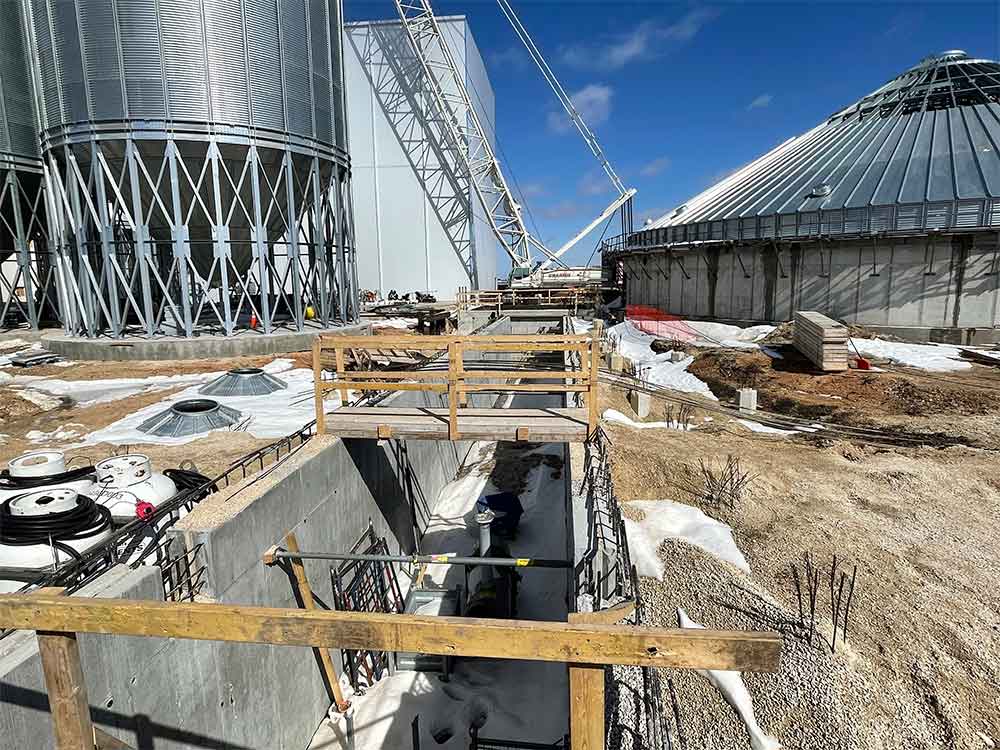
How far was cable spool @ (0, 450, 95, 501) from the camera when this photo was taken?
757cm

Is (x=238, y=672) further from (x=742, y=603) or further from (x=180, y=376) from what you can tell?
(x=180, y=376)

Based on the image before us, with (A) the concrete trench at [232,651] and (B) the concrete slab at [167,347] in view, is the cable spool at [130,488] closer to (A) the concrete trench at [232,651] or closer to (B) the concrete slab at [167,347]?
(A) the concrete trench at [232,651]

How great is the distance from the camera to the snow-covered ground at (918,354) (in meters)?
19.8

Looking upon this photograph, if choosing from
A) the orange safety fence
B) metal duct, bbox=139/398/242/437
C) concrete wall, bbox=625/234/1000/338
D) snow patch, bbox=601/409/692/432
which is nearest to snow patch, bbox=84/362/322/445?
metal duct, bbox=139/398/242/437

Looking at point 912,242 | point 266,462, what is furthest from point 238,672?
point 912,242

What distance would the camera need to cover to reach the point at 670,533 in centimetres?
906

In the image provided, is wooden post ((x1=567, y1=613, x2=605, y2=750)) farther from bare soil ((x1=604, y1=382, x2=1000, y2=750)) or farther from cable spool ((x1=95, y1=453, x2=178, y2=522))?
cable spool ((x1=95, y1=453, x2=178, y2=522))

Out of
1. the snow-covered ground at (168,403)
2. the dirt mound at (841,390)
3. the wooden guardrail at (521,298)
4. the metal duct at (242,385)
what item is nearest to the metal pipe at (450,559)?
the snow-covered ground at (168,403)

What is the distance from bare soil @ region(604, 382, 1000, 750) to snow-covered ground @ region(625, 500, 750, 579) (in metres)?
0.20

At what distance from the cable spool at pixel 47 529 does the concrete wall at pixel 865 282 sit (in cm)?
2800

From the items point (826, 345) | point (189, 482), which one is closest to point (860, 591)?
point (189, 482)

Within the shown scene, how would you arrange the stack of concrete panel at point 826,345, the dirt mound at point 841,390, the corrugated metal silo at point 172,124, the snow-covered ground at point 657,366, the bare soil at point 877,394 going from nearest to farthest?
1. the bare soil at point 877,394
2. the dirt mound at point 841,390
3. the stack of concrete panel at point 826,345
4. the snow-covered ground at point 657,366
5. the corrugated metal silo at point 172,124

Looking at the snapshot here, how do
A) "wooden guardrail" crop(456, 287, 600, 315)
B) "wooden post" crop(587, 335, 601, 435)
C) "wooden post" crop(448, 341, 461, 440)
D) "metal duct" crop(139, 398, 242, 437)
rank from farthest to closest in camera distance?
"wooden guardrail" crop(456, 287, 600, 315)
"metal duct" crop(139, 398, 242, 437)
"wooden post" crop(448, 341, 461, 440)
"wooden post" crop(587, 335, 601, 435)

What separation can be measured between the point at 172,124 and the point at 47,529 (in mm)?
19385
